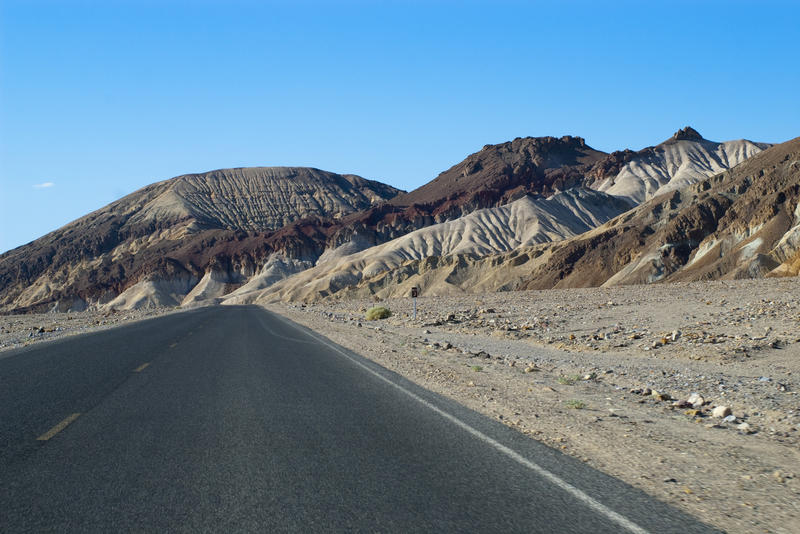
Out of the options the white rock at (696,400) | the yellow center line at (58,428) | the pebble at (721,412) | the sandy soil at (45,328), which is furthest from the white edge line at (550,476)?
the sandy soil at (45,328)

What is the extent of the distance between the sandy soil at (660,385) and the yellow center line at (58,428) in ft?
17.4

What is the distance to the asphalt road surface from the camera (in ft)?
15.2

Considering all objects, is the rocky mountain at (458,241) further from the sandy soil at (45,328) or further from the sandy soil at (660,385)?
the sandy soil at (660,385)

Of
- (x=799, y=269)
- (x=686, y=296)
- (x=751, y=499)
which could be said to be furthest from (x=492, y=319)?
(x=751, y=499)

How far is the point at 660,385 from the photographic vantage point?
1185 centimetres

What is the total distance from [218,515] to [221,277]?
5830 inches

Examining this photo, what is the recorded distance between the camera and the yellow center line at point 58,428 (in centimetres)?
712

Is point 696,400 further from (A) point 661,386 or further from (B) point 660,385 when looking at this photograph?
(B) point 660,385

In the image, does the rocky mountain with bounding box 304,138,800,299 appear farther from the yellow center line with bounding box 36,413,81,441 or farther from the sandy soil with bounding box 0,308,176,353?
the yellow center line with bounding box 36,413,81,441

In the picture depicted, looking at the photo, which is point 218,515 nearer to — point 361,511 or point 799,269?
point 361,511

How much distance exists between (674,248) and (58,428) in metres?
63.5

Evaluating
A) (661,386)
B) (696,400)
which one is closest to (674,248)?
(661,386)

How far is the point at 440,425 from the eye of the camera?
7.98 meters

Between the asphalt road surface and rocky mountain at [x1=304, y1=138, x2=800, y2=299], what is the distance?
1488 inches
